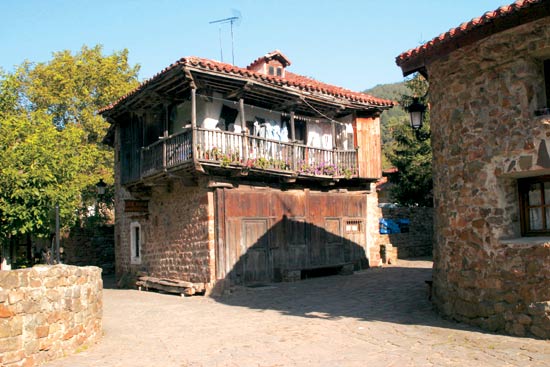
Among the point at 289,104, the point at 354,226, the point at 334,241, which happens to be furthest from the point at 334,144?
the point at 334,241

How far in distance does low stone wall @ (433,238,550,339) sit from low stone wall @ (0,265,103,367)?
18.5ft


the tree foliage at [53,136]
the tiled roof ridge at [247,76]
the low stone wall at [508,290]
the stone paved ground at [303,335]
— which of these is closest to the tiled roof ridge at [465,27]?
the low stone wall at [508,290]

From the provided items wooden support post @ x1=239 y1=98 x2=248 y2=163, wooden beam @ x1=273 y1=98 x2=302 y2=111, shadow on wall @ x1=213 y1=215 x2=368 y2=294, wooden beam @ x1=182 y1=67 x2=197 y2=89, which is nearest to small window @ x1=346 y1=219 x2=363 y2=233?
shadow on wall @ x1=213 y1=215 x2=368 y2=294

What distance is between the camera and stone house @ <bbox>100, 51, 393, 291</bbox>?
540 inches

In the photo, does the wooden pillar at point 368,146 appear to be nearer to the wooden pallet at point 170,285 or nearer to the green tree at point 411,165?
the green tree at point 411,165

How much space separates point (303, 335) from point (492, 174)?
370 centimetres

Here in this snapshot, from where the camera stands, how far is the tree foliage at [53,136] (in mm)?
15188

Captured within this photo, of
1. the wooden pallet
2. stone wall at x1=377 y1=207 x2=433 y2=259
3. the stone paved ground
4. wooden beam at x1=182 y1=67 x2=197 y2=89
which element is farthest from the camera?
stone wall at x1=377 y1=207 x2=433 y2=259

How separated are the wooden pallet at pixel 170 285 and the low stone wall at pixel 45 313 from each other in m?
5.95

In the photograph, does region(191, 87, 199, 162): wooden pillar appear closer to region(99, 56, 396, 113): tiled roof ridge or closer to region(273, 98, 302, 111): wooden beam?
region(99, 56, 396, 113): tiled roof ridge

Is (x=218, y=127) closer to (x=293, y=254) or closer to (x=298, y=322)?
(x=293, y=254)

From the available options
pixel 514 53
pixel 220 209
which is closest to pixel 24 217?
pixel 220 209

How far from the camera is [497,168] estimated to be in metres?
7.41

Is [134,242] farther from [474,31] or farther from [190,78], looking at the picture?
[474,31]
